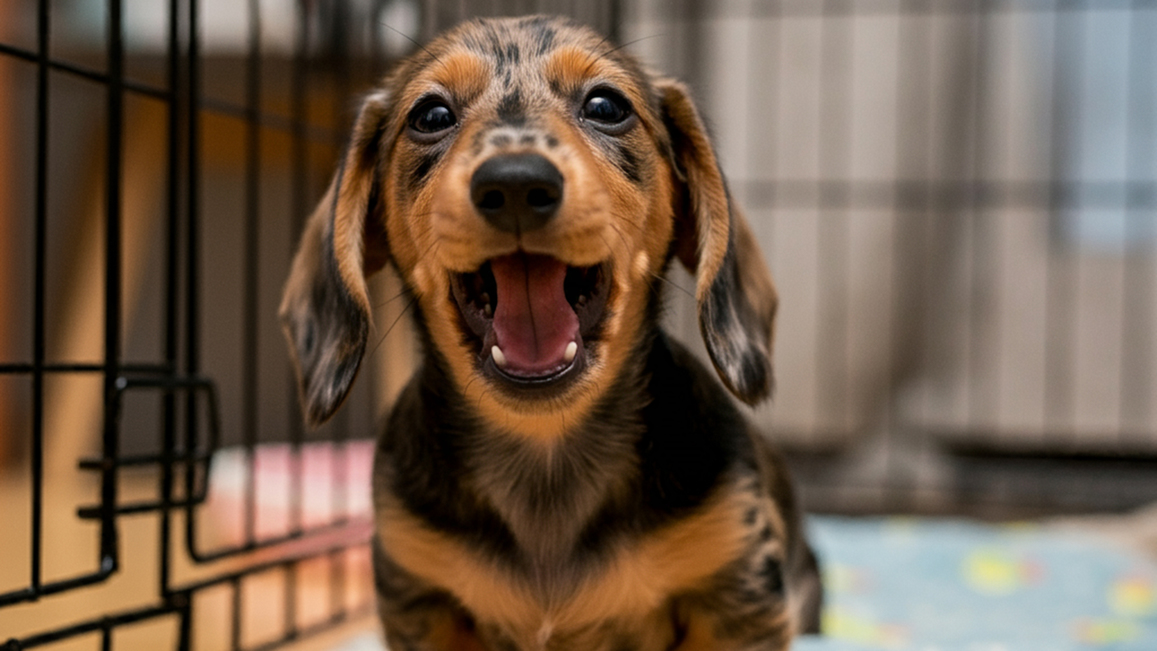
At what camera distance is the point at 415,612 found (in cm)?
158

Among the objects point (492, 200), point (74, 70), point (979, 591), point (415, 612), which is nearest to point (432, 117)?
point (492, 200)

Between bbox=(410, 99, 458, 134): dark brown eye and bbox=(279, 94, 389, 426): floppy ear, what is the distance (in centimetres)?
10

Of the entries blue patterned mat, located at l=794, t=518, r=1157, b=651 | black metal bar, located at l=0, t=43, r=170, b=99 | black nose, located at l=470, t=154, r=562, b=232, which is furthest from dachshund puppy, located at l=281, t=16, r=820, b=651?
blue patterned mat, located at l=794, t=518, r=1157, b=651

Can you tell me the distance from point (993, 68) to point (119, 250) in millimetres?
4025

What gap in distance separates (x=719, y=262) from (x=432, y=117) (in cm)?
48

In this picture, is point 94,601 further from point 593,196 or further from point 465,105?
point 593,196

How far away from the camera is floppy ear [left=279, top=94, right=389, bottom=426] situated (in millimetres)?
1531

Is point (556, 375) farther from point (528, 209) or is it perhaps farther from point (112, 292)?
point (112, 292)

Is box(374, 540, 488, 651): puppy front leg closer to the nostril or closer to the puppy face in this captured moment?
the puppy face

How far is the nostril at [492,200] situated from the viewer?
1.23 meters

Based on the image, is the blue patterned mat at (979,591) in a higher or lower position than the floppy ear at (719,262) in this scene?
lower

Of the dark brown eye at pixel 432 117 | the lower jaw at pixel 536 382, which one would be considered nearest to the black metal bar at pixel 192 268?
the dark brown eye at pixel 432 117

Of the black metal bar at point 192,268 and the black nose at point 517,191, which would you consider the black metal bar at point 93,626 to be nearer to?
the black metal bar at point 192,268

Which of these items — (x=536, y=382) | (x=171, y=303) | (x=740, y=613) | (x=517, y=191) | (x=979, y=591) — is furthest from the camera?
(x=979, y=591)
